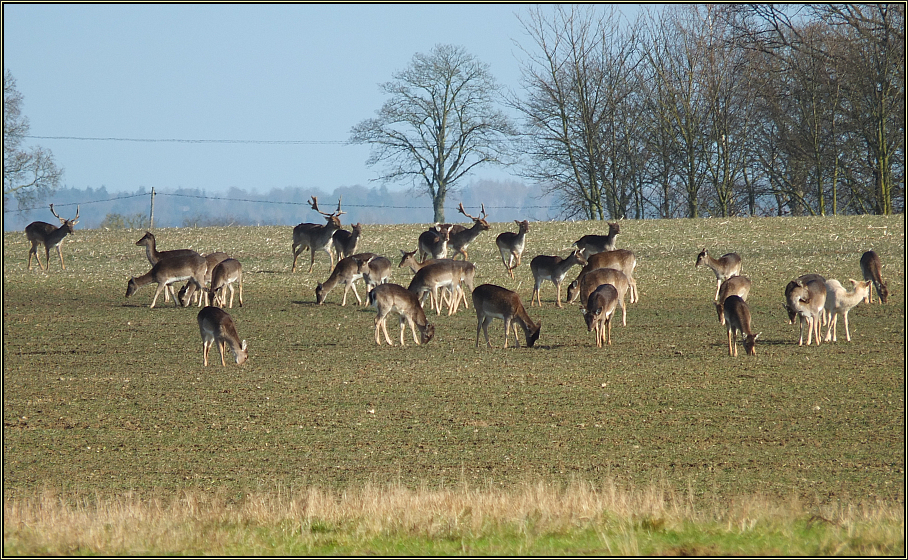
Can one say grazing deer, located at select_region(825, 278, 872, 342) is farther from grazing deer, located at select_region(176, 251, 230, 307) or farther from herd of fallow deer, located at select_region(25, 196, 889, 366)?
grazing deer, located at select_region(176, 251, 230, 307)

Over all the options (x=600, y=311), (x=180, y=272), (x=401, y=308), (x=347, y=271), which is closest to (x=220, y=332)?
(x=401, y=308)

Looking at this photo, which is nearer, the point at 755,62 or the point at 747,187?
the point at 755,62

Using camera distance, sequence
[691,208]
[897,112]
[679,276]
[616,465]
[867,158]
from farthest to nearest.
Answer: [691,208] < [867,158] < [897,112] < [679,276] < [616,465]

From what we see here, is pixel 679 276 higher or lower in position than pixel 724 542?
higher

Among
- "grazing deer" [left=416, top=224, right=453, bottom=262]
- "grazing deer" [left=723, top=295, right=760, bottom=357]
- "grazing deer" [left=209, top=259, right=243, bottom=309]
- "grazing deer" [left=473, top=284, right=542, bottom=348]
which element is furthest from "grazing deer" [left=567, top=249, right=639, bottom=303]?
"grazing deer" [left=209, top=259, right=243, bottom=309]

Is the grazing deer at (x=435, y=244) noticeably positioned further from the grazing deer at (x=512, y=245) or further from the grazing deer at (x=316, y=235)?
the grazing deer at (x=316, y=235)

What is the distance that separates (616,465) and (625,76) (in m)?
44.1

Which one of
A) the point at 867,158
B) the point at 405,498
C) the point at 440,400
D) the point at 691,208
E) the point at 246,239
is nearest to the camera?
the point at 405,498

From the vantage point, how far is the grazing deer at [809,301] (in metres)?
15.1

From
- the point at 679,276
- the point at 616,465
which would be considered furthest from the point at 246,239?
the point at 616,465

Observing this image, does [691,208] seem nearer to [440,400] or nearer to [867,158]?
[867,158]

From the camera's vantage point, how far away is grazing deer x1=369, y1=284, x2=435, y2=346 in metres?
15.9

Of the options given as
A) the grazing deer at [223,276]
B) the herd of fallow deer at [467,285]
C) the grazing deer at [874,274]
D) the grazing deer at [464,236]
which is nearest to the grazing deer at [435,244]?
the herd of fallow deer at [467,285]

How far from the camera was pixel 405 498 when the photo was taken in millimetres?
7473
